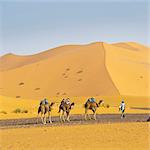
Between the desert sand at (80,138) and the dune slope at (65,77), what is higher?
the dune slope at (65,77)

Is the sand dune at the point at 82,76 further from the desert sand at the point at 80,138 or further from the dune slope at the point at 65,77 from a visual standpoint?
the desert sand at the point at 80,138

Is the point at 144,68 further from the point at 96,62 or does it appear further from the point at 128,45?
the point at 128,45

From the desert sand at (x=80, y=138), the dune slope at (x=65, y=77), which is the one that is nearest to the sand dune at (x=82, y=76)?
the dune slope at (x=65, y=77)

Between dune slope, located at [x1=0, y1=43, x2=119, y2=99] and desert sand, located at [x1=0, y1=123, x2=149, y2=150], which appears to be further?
dune slope, located at [x1=0, y1=43, x2=119, y2=99]

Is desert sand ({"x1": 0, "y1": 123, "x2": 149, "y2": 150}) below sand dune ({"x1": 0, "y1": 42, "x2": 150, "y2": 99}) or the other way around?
below

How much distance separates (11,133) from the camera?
23.1 metres

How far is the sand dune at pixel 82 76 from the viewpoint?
7884 cm

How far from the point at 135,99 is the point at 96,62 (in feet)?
65.0

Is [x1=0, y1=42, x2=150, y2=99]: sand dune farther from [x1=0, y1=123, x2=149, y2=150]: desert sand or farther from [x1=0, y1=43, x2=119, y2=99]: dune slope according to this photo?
[x1=0, y1=123, x2=149, y2=150]: desert sand

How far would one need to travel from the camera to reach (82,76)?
84000mm

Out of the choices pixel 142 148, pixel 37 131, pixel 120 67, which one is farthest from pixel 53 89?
pixel 142 148

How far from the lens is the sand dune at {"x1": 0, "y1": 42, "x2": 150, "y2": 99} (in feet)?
259

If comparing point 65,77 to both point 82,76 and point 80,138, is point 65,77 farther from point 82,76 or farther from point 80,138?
point 80,138

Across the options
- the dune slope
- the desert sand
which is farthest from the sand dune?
the desert sand
